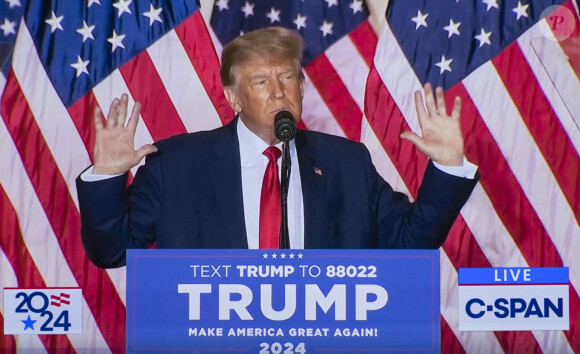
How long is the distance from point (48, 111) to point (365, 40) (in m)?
1.41

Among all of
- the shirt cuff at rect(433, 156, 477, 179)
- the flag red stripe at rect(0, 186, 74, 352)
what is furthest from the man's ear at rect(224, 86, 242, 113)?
Answer: the flag red stripe at rect(0, 186, 74, 352)

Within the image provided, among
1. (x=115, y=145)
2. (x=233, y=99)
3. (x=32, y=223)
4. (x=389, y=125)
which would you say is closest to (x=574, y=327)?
(x=389, y=125)

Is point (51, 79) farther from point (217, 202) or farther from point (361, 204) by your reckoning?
point (361, 204)

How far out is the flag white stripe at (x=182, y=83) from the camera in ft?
13.0

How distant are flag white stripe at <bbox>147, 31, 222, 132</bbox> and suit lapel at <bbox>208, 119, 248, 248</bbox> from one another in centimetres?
65

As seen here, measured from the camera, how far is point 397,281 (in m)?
2.52

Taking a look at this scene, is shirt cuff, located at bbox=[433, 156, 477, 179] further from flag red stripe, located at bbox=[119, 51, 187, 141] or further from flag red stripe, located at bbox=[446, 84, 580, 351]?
flag red stripe, located at bbox=[119, 51, 187, 141]

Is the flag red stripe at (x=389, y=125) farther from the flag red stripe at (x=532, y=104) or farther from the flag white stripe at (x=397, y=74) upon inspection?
the flag red stripe at (x=532, y=104)

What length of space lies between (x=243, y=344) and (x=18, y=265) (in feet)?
5.92

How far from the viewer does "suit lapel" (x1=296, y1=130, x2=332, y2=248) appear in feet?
10.4

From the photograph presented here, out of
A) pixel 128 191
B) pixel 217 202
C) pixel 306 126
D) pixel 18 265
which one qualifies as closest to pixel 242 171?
pixel 217 202

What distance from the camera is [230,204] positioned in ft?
10.5

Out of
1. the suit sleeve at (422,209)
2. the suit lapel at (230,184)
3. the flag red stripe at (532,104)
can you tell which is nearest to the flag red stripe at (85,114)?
the suit lapel at (230,184)

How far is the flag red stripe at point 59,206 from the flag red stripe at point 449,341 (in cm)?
142
